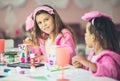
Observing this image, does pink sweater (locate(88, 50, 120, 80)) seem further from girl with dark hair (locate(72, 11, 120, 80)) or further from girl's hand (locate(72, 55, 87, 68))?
girl's hand (locate(72, 55, 87, 68))

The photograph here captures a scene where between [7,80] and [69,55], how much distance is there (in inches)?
19.2

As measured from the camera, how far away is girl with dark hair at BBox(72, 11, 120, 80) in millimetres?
1688

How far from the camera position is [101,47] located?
1.74 m

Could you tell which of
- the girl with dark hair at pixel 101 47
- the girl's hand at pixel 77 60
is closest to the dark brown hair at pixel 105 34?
the girl with dark hair at pixel 101 47

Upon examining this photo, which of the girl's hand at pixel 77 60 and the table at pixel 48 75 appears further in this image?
the girl's hand at pixel 77 60

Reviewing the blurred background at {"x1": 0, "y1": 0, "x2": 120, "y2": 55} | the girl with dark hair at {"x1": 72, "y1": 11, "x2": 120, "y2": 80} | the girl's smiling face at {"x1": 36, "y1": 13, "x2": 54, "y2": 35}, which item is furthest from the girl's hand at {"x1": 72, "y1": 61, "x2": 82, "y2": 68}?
the girl's smiling face at {"x1": 36, "y1": 13, "x2": 54, "y2": 35}

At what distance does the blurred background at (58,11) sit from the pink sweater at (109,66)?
0.65 feet

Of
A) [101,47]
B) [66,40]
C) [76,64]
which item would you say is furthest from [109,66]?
[66,40]

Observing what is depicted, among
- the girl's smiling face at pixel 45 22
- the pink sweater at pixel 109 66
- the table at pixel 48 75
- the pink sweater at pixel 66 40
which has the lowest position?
the table at pixel 48 75

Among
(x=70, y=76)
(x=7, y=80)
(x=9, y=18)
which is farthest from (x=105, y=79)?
(x=9, y=18)

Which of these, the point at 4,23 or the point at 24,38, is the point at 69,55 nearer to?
the point at 24,38

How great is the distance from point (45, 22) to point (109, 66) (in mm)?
608

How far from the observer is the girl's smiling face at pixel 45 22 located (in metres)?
1.90

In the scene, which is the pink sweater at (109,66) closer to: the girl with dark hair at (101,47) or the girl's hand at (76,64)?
the girl with dark hair at (101,47)
